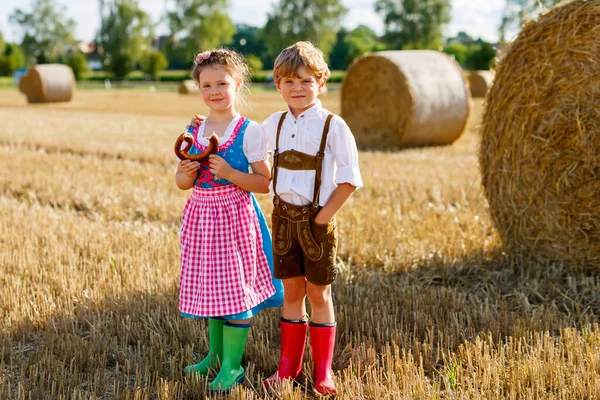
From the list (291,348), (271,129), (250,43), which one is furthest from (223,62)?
(250,43)

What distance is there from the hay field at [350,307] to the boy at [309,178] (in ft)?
1.59

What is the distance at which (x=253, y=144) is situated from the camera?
3.28m

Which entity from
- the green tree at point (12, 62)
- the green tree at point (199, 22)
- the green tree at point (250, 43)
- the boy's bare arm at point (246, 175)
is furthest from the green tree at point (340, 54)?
the boy's bare arm at point (246, 175)

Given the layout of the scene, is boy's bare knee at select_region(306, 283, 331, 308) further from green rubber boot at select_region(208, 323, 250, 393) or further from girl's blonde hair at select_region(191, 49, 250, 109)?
girl's blonde hair at select_region(191, 49, 250, 109)

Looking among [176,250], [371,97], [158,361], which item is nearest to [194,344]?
[158,361]

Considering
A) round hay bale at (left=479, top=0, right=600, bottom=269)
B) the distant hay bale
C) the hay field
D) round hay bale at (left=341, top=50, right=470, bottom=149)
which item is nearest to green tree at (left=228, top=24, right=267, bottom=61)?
the distant hay bale

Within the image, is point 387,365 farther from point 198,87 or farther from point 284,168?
point 198,87

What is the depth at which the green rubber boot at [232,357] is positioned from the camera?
3260mm

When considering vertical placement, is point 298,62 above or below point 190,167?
above

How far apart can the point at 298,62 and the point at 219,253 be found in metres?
0.90

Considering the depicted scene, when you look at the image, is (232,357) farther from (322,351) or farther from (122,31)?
(122,31)

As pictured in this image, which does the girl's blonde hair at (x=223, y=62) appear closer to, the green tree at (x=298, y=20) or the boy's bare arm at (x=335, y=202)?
the boy's bare arm at (x=335, y=202)

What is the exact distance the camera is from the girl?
324cm

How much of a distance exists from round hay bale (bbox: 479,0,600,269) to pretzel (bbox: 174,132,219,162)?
2750 millimetres
